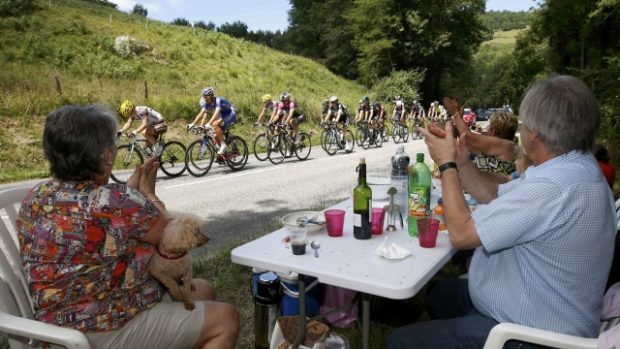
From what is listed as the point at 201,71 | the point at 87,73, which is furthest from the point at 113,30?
the point at 87,73

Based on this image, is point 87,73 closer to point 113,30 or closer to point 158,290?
point 113,30

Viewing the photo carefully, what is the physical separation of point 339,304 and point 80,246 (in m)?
1.65

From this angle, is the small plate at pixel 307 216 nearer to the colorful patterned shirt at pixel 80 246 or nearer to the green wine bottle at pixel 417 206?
the green wine bottle at pixel 417 206

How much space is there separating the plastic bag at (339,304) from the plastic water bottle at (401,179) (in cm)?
64

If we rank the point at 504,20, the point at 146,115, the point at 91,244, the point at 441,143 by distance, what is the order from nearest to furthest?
the point at 91,244, the point at 441,143, the point at 146,115, the point at 504,20

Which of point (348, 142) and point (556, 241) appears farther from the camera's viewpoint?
point (348, 142)

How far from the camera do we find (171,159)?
976 cm

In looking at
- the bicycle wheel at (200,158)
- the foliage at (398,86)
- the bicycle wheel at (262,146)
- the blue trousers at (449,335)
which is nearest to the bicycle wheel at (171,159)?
the bicycle wheel at (200,158)

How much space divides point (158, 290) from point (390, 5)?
4455 cm

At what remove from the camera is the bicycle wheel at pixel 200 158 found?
9.74 meters

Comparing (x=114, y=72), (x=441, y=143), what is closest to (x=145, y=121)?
(x=441, y=143)

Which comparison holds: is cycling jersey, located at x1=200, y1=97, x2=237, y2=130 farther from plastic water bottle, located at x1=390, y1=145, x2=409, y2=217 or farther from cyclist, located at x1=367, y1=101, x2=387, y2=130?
cyclist, located at x1=367, y1=101, x2=387, y2=130

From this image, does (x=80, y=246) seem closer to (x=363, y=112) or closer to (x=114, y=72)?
(x=363, y=112)

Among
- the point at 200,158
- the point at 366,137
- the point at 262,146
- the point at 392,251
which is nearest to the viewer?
the point at 392,251
